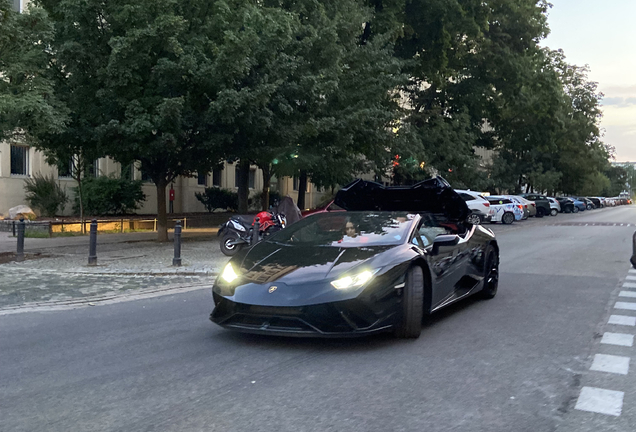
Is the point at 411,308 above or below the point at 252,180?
below

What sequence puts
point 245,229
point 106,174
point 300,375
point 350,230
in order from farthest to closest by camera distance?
point 106,174 → point 245,229 → point 350,230 → point 300,375

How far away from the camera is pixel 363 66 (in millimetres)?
20375


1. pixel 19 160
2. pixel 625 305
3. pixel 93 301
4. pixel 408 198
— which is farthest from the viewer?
pixel 19 160

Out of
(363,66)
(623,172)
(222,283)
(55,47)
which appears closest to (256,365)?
(222,283)

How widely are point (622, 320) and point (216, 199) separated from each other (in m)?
30.9

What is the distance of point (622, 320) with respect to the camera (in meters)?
7.05

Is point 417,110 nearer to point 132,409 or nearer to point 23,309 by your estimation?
point 23,309

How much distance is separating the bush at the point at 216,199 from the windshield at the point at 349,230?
29.8 m

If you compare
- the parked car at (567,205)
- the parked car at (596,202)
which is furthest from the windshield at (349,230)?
the parked car at (596,202)

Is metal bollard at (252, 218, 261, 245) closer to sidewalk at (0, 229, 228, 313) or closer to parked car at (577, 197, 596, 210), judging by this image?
sidewalk at (0, 229, 228, 313)

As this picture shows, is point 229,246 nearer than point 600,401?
No

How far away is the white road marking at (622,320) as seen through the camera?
22.6 ft

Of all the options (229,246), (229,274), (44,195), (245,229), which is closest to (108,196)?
(44,195)

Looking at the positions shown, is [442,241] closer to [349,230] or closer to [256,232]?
[349,230]
